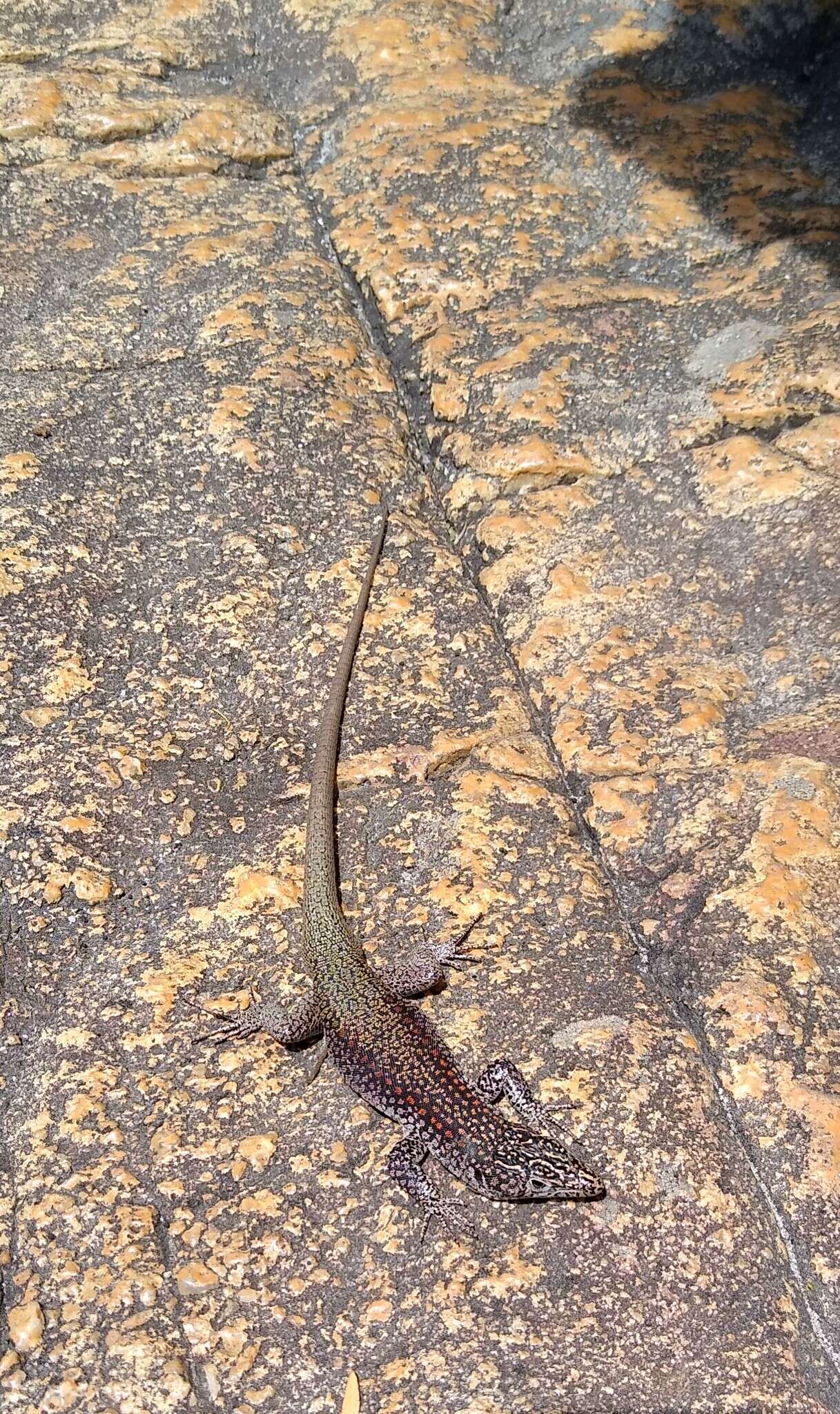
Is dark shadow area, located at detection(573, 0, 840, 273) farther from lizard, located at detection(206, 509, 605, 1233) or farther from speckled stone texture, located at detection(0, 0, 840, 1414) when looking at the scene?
lizard, located at detection(206, 509, 605, 1233)

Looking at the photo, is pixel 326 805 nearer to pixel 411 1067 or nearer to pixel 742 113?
pixel 411 1067

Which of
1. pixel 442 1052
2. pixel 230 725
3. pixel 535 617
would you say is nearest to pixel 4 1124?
pixel 442 1052

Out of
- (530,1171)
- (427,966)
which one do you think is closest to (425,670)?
(427,966)

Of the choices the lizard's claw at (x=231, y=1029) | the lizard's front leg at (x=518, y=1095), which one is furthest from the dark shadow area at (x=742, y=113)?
the lizard's claw at (x=231, y=1029)

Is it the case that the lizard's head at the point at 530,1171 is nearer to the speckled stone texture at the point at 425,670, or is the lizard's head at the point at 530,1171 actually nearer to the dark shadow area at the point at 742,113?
the speckled stone texture at the point at 425,670

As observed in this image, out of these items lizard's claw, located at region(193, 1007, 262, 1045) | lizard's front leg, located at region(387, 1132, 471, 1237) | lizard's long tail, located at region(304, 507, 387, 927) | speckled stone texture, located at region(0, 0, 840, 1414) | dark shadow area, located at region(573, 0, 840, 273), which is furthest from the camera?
dark shadow area, located at region(573, 0, 840, 273)

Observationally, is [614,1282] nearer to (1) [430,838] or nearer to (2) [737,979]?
(2) [737,979]

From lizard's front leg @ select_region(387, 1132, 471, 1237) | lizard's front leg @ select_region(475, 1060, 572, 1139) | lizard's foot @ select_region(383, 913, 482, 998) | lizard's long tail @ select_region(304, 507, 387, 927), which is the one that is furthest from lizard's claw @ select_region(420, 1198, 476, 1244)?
lizard's long tail @ select_region(304, 507, 387, 927)
